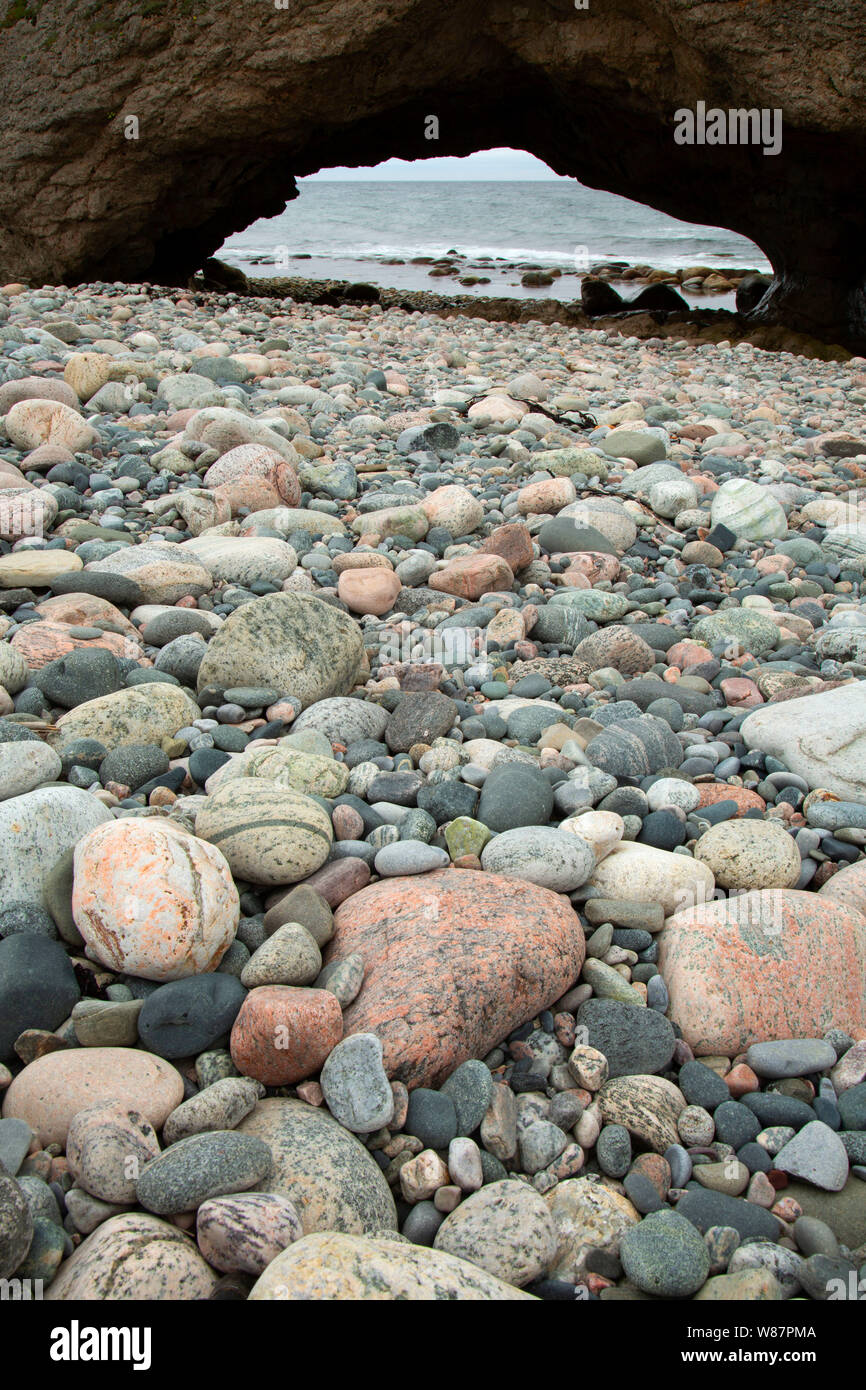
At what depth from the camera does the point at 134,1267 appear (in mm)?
1351

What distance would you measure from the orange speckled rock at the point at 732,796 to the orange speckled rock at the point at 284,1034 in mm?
1290

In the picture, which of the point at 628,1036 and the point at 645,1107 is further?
the point at 628,1036

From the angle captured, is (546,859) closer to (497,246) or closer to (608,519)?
(608,519)

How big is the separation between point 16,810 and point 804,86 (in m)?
9.46

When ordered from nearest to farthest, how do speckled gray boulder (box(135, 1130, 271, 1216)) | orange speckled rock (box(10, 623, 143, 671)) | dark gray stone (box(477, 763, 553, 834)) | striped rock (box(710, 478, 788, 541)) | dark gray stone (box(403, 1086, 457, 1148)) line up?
speckled gray boulder (box(135, 1130, 271, 1216)) < dark gray stone (box(403, 1086, 457, 1148)) < dark gray stone (box(477, 763, 553, 834)) < orange speckled rock (box(10, 623, 143, 671)) < striped rock (box(710, 478, 788, 541))

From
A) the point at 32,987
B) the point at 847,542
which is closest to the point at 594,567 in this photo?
the point at 847,542

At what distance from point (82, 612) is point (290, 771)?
1.17m

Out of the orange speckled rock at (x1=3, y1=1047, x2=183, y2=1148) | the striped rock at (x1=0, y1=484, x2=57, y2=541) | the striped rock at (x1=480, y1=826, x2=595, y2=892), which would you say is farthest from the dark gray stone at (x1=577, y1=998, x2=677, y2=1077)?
the striped rock at (x1=0, y1=484, x2=57, y2=541)

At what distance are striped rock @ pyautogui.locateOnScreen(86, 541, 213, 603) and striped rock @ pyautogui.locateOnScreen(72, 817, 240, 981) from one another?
5.61 feet

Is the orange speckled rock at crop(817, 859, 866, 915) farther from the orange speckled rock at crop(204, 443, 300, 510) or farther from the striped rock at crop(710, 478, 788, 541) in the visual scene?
the orange speckled rock at crop(204, 443, 300, 510)

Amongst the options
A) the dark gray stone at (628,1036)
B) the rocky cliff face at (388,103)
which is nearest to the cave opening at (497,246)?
the rocky cliff face at (388,103)

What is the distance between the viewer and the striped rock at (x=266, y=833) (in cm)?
207

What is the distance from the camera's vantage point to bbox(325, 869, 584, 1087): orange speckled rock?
1.79 meters
